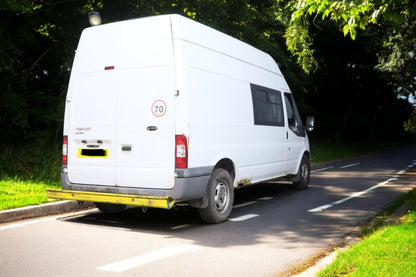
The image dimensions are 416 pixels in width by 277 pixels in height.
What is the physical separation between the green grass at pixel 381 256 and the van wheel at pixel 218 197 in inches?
83.7

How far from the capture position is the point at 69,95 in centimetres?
670

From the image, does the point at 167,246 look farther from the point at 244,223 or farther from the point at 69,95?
A: the point at 69,95

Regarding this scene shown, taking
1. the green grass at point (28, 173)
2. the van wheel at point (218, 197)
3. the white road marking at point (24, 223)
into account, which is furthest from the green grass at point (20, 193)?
the van wheel at point (218, 197)

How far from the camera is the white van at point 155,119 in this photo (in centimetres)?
592

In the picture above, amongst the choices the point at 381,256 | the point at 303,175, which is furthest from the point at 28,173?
the point at 381,256

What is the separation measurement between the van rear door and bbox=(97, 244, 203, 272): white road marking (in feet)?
3.03

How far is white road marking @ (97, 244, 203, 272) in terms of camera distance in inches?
175

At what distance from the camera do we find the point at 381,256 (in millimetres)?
4523

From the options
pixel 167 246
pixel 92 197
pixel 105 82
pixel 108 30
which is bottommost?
pixel 167 246

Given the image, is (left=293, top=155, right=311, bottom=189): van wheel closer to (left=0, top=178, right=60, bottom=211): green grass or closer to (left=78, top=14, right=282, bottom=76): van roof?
(left=78, top=14, right=282, bottom=76): van roof

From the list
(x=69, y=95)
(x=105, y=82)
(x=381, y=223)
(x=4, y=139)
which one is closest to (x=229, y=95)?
(x=105, y=82)

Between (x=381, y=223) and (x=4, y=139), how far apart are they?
32.6ft

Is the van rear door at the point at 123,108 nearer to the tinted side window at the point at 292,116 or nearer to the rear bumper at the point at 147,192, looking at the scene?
the rear bumper at the point at 147,192

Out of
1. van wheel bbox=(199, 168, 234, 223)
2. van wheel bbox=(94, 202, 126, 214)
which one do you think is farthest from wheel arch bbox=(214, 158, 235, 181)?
van wheel bbox=(94, 202, 126, 214)
